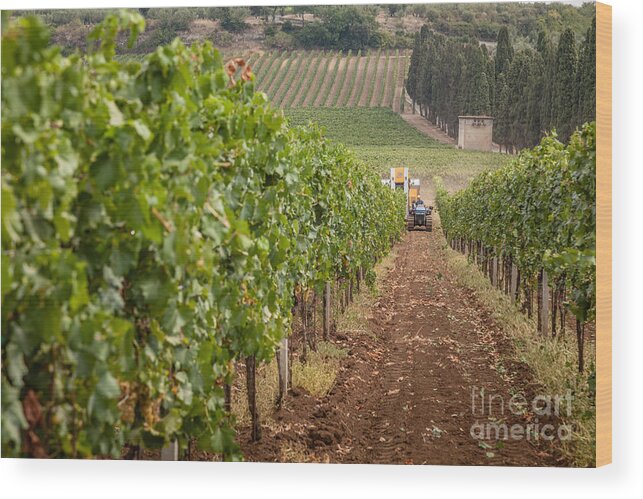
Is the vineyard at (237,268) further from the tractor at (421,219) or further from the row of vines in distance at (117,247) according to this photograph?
the tractor at (421,219)

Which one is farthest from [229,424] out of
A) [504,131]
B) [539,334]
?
[539,334]

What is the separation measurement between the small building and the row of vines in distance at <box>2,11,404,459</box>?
1833 millimetres

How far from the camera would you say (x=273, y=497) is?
4371mm

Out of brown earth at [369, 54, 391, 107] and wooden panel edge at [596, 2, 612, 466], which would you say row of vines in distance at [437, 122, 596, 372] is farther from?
brown earth at [369, 54, 391, 107]

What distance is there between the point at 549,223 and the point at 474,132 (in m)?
2.04

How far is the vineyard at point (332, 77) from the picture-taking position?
5.08 meters

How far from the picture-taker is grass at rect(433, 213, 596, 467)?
4.33 metres

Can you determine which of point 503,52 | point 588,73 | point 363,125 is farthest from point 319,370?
point 588,73

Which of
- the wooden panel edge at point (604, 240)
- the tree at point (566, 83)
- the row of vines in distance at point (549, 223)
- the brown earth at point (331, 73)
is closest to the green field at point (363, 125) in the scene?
the brown earth at point (331, 73)

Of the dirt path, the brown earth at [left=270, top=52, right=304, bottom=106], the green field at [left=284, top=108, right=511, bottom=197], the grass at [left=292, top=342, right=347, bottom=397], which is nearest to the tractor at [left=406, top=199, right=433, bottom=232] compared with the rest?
the dirt path

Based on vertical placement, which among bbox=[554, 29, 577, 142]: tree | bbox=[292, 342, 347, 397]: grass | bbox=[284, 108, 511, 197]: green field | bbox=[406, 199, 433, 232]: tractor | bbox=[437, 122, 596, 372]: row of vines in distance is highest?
bbox=[554, 29, 577, 142]: tree

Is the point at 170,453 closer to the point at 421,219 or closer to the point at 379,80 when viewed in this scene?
the point at 379,80

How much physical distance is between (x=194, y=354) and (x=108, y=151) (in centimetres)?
109

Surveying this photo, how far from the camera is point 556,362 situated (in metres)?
6.00
